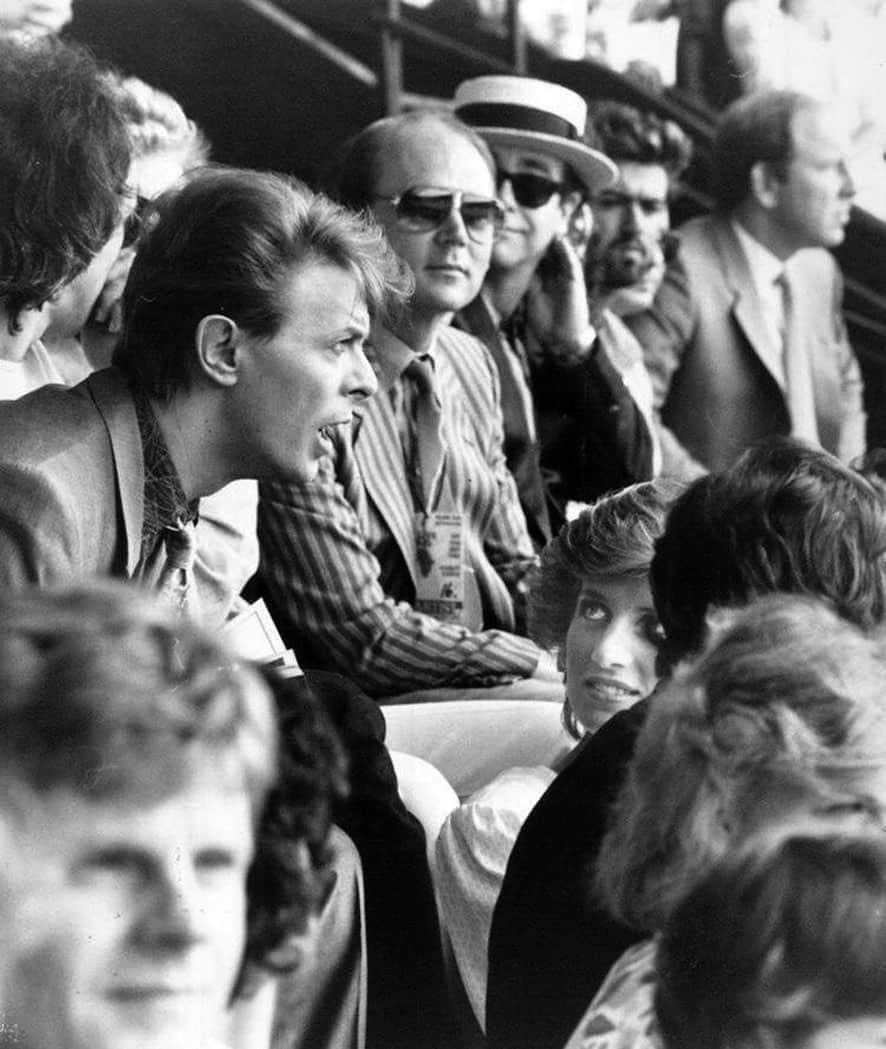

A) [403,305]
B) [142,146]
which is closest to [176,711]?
[403,305]

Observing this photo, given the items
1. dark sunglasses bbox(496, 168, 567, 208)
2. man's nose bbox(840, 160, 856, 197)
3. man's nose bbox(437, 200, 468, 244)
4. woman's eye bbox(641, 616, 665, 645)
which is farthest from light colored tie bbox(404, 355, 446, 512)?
man's nose bbox(840, 160, 856, 197)

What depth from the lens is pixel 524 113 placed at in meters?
3.21

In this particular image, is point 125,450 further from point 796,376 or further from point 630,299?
point 796,376

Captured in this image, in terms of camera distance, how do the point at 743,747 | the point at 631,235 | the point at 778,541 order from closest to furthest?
the point at 743,747, the point at 778,541, the point at 631,235

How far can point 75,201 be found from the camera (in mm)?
2168

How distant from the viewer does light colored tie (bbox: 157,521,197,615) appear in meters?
2.11

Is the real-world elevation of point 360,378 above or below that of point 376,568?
above

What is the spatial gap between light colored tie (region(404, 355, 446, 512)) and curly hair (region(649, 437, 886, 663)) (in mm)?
945

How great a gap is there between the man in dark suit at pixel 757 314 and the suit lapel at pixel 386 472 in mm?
702

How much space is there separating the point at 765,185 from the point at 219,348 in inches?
65.4

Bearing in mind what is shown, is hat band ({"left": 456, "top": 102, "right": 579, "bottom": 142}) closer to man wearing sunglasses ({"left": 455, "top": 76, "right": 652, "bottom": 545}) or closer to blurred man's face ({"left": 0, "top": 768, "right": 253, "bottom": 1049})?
man wearing sunglasses ({"left": 455, "top": 76, "right": 652, "bottom": 545})

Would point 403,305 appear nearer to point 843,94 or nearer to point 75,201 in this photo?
point 75,201

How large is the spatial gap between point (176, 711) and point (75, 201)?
70 cm

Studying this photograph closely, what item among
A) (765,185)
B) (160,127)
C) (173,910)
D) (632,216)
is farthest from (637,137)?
(173,910)
